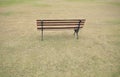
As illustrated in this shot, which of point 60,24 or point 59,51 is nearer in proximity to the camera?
point 59,51

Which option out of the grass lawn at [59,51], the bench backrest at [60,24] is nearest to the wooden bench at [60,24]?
the bench backrest at [60,24]

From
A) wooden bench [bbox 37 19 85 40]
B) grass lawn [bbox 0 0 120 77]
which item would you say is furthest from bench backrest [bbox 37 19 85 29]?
grass lawn [bbox 0 0 120 77]

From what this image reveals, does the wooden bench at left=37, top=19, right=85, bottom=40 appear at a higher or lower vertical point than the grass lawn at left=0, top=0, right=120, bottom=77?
higher

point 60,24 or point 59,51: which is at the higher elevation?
point 60,24

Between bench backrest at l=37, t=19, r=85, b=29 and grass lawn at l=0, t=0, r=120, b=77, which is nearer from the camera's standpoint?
grass lawn at l=0, t=0, r=120, b=77

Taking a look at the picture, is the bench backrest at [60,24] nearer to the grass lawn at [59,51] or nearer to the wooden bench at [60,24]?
the wooden bench at [60,24]

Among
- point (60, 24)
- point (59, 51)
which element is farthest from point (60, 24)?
point (59, 51)

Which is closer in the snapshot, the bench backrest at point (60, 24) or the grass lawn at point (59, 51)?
the grass lawn at point (59, 51)

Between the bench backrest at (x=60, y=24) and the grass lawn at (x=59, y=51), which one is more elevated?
the bench backrest at (x=60, y=24)

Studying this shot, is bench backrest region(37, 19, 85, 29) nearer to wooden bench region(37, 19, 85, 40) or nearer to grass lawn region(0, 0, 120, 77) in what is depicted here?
wooden bench region(37, 19, 85, 40)

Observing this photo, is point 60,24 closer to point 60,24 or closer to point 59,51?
point 60,24

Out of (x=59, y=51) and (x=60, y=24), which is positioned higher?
(x=60, y=24)

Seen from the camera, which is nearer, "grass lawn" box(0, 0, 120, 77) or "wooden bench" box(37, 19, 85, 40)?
"grass lawn" box(0, 0, 120, 77)

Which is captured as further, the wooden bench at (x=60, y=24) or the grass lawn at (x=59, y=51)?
the wooden bench at (x=60, y=24)
